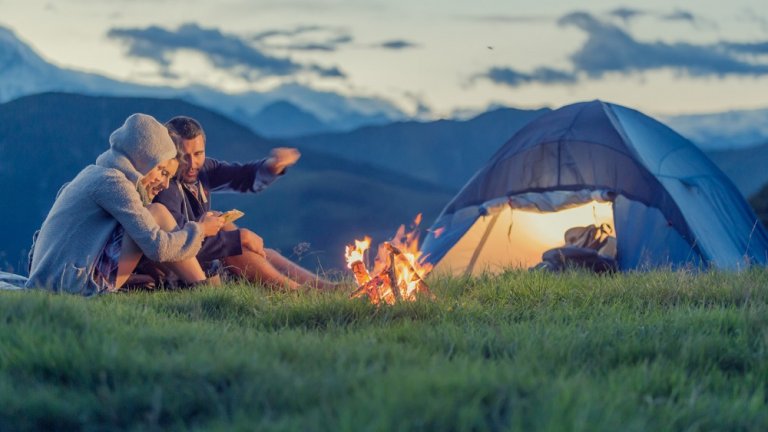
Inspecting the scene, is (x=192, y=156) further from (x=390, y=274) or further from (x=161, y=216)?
(x=390, y=274)

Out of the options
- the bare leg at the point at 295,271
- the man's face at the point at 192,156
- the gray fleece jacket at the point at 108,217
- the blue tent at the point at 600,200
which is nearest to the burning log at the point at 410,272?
the bare leg at the point at 295,271

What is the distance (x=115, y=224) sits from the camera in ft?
21.9

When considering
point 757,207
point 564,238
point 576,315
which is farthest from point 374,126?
point 576,315

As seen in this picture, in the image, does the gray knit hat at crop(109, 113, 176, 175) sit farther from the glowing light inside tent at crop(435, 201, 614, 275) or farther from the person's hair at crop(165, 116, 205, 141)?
the glowing light inside tent at crop(435, 201, 614, 275)

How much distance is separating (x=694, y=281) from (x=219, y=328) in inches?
136

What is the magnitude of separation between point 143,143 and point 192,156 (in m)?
0.82

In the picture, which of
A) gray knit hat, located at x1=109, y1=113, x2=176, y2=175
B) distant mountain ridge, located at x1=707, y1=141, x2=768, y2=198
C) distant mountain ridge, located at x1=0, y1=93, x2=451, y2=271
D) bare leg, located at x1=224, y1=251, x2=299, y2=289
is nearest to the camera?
gray knit hat, located at x1=109, y1=113, x2=176, y2=175

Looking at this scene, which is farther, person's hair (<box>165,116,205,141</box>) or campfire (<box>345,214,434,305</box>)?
person's hair (<box>165,116,205,141</box>)

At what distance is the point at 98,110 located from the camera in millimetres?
50781

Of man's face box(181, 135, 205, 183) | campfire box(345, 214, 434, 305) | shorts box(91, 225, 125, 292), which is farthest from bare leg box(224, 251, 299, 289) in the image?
campfire box(345, 214, 434, 305)

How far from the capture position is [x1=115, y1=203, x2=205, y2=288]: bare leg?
662 centimetres

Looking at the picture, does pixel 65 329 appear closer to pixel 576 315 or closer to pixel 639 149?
pixel 576 315

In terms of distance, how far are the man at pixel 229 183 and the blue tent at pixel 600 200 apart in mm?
3457

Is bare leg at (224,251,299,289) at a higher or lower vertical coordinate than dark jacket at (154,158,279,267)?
lower
